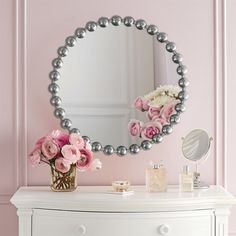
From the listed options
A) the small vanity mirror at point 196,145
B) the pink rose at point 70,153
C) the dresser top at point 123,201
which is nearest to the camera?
the dresser top at point 123,201

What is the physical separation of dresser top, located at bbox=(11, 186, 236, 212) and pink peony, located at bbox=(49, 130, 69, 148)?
255 millimetres

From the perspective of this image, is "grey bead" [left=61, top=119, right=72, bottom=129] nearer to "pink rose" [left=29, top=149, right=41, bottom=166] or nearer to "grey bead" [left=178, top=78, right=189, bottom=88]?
"pink rose" [left=29, top=149, right=41, bottom=166]

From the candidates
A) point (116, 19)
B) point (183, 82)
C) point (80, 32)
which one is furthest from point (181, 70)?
point (80, 32)

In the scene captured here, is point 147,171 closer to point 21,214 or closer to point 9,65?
point 21,214

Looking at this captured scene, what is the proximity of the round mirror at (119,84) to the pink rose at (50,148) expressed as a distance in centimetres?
24

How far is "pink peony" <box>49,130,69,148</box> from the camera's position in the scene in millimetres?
2941

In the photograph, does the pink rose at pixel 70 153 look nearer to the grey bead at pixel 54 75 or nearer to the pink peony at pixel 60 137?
the pink peony at pixel 60 137

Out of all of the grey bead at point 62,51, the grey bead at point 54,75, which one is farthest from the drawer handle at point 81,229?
the grey bead at point 62,51

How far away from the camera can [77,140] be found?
2.94 meters

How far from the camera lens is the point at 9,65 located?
10.6ft

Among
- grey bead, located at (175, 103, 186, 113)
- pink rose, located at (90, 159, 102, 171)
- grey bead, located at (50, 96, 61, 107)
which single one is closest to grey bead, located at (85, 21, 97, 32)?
grey bead, located at (50, 96, 61, 107)

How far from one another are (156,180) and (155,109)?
1.36 ft

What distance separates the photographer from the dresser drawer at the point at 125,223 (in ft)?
9.05

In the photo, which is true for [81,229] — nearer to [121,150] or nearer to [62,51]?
[121,150]
